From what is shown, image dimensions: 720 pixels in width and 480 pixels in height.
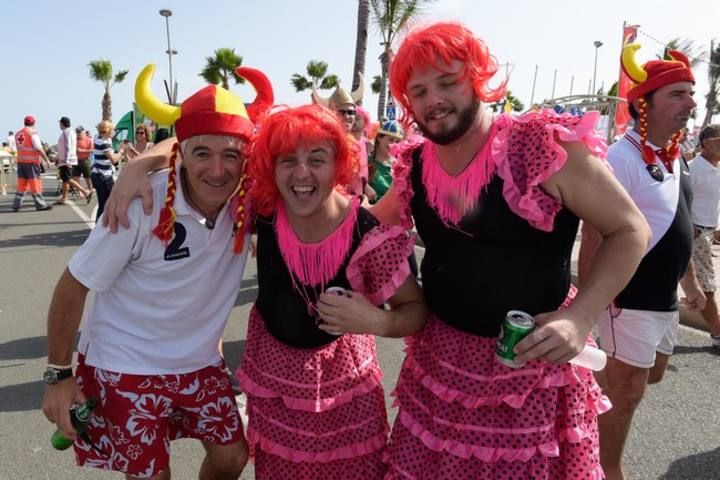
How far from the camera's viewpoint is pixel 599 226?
1.56m

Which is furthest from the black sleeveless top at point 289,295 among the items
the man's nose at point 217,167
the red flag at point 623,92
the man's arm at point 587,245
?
the red flag at point 623,92

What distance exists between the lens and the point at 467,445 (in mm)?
1637

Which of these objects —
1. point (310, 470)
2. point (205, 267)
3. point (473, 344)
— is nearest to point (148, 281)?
point (205, 267)

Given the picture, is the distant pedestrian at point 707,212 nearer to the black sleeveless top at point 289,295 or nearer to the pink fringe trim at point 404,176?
the pink fringe trim at point 404,176

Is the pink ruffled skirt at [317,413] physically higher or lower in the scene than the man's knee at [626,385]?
higher

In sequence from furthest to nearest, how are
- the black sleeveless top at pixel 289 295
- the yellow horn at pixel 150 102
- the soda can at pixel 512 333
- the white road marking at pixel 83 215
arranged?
the white road marking at pixel 83 215, the yellow horn at pixel 150 102, the black sleeveless top at pixel 289 295, the soda can at pixel 512 333

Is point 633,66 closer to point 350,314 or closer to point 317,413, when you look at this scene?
point 350,314

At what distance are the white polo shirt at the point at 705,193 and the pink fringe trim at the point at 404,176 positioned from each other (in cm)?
399

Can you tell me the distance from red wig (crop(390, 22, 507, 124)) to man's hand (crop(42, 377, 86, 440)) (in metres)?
1.60

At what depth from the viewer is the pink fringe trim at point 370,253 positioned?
1.74 m

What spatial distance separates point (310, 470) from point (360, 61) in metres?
13.5

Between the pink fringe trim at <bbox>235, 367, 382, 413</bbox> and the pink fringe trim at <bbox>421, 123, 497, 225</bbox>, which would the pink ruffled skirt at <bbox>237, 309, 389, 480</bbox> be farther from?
the pink fringe trim at <bbox>421, 123, 497, 225</bbox>

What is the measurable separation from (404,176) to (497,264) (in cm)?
46

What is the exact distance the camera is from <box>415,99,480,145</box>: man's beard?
1.65 metres
